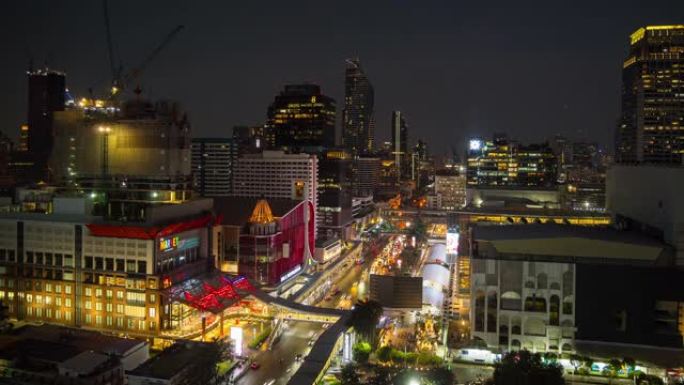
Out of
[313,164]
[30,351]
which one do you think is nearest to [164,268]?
[30,351]

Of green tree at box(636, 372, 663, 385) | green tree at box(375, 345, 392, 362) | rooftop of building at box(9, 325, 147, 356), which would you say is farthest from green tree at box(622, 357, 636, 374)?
rooftop of building at box(9, 325, 147, 356)

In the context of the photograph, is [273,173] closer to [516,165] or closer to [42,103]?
[516,165]

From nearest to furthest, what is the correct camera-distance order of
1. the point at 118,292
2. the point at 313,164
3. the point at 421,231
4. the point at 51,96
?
the point at 118,292 → the point at 313,164 → the point at 421,231 → the point at 51,96

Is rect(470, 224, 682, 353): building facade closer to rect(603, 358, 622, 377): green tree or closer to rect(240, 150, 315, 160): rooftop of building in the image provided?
rect(603, 358, 622, 377): green tree

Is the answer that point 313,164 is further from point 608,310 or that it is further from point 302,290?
point 608,310

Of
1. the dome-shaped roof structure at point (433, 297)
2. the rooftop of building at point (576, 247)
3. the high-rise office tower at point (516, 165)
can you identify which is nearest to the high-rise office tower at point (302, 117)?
the high-rise office tower at point (516, 165)

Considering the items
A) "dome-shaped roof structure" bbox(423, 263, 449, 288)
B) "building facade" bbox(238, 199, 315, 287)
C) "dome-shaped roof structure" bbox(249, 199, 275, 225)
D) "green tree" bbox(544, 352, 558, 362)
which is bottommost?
"green tree" bbox(544, 352, 558, 362)
